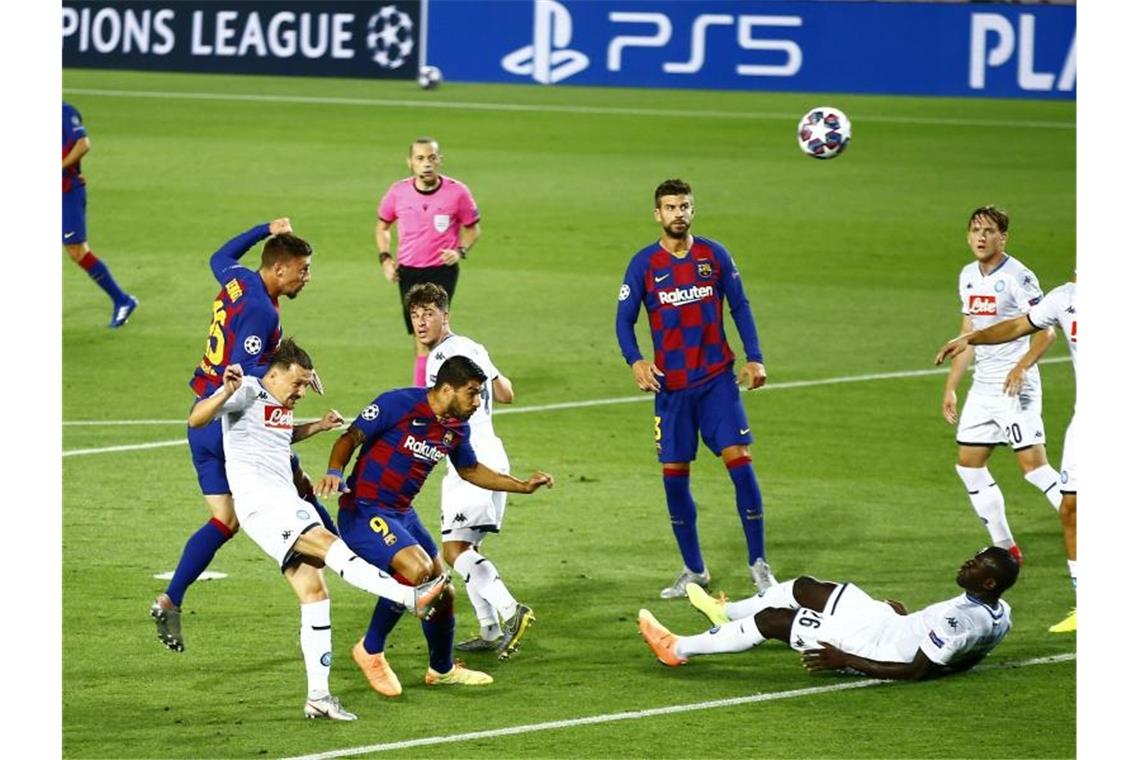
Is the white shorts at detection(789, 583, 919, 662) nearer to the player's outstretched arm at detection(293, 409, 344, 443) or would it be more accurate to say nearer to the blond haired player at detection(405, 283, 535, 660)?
→ the blond haired player at detection(405, 283, 535, 660)

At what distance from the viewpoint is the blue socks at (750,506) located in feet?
30.6

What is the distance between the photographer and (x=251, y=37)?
96.0 feet

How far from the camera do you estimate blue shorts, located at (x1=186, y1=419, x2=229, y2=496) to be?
27.3 feet

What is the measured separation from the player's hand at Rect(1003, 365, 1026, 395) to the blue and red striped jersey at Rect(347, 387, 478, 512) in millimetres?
3120

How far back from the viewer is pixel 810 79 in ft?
91.7

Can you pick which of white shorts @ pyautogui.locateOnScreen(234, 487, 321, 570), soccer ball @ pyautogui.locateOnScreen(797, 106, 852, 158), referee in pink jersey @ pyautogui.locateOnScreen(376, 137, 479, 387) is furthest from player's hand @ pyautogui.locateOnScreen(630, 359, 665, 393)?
soccer ball @ pyautogui.locateOnScreen(797, 106, 852, 158)

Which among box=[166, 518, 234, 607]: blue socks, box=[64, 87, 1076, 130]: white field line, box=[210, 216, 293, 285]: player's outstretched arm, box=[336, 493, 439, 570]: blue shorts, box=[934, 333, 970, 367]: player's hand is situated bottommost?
box=[166, 518, 234, 607]: blue socks

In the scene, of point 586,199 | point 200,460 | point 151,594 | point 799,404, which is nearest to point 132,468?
point 151,594

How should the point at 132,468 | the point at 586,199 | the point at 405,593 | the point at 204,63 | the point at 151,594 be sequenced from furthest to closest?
the point at 204,63, the point at 586,199, the point at 132,468, the point at 151,594, the point at 405,593

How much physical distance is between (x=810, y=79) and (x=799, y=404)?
1496 cm

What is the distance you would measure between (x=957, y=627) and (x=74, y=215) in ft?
31.9

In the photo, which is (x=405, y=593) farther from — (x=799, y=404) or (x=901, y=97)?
(x=901, y=97)

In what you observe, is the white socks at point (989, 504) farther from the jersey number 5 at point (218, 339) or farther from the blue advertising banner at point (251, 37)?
the blue advertising banner at point (251, 37)
